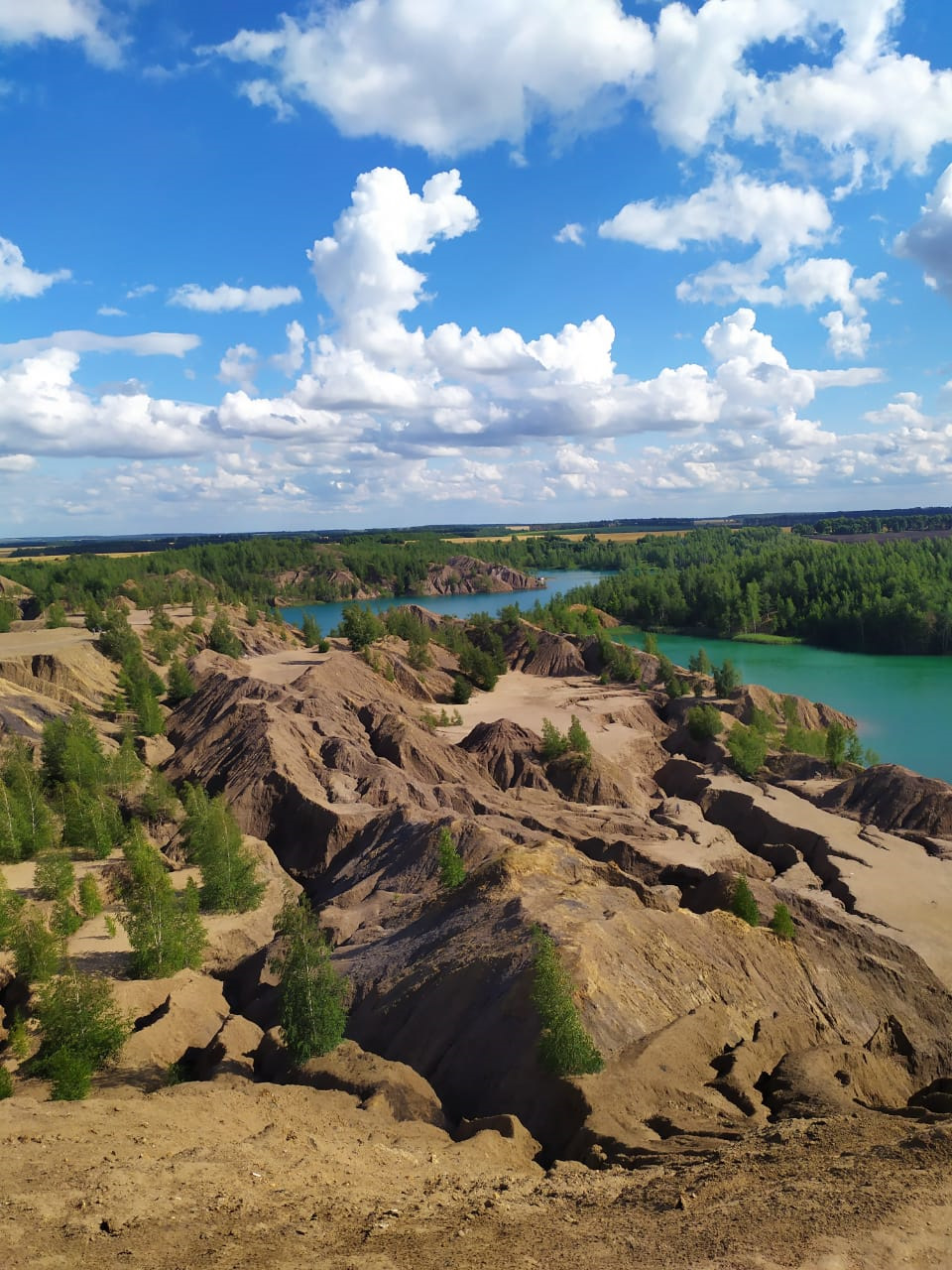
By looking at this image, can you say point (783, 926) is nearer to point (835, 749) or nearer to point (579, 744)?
point (579, 744)

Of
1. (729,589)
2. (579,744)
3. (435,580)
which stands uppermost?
(435,580)

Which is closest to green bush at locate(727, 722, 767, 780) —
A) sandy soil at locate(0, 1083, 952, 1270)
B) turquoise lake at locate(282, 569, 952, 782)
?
turquoise lake at locate(282, 569, 952, 782)

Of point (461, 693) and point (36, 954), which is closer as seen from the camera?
point (36, 954)

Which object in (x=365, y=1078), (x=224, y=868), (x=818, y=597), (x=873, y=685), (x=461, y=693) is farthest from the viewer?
(x=818, y=597)

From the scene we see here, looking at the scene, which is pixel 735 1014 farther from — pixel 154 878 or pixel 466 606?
pixel 466 606

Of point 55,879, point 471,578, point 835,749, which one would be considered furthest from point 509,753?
point 471,578

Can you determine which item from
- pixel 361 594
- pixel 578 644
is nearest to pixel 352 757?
pixel 578 644

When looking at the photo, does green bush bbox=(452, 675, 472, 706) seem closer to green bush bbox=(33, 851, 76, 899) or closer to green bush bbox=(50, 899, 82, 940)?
green bush bbox=(33, 851, 76, 899)
